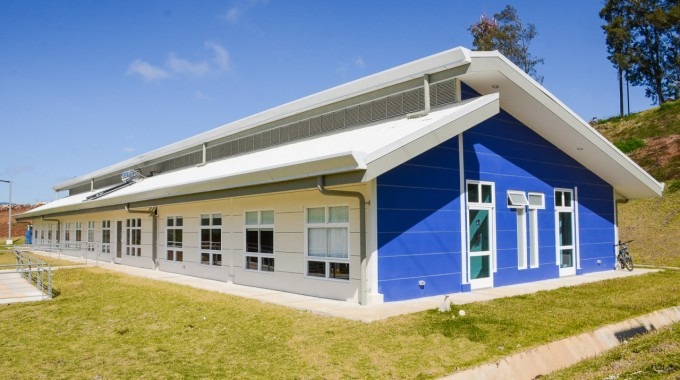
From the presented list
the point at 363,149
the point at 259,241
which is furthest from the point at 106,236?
the point at 363,149

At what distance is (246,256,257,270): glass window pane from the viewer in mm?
13047

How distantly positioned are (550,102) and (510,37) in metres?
35.1

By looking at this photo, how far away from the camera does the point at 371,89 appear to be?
1266 centimetres

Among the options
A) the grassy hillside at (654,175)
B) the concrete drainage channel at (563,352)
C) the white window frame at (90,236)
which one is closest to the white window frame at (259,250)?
the concrete drainage channel at (563,352)

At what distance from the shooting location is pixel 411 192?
34.0ft

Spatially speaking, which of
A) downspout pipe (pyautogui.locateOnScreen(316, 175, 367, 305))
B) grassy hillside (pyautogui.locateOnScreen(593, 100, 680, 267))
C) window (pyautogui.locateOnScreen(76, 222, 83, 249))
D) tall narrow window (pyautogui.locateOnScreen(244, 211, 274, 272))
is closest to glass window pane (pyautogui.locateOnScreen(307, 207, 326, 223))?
downspout pipe (pyautogui.locateOnScreen(316, 175, 367, 305))

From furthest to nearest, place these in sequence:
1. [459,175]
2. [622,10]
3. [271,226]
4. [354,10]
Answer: [622,10] → [354,10] → [271,226] → [459,175]

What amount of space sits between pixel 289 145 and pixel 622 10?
42.9m

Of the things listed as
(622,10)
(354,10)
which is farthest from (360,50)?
(622,10)

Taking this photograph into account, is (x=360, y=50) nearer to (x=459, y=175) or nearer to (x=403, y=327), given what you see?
(x=459, y=175)

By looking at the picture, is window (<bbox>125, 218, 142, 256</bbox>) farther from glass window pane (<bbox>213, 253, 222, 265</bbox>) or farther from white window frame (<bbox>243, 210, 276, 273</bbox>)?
white window frame (<bbox>243, 210, 276, 273</bbox>)

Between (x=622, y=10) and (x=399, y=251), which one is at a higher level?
(x=622, y=10)

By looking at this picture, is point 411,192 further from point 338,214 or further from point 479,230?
point 479,230

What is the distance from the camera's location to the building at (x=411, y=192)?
981 centimetres
